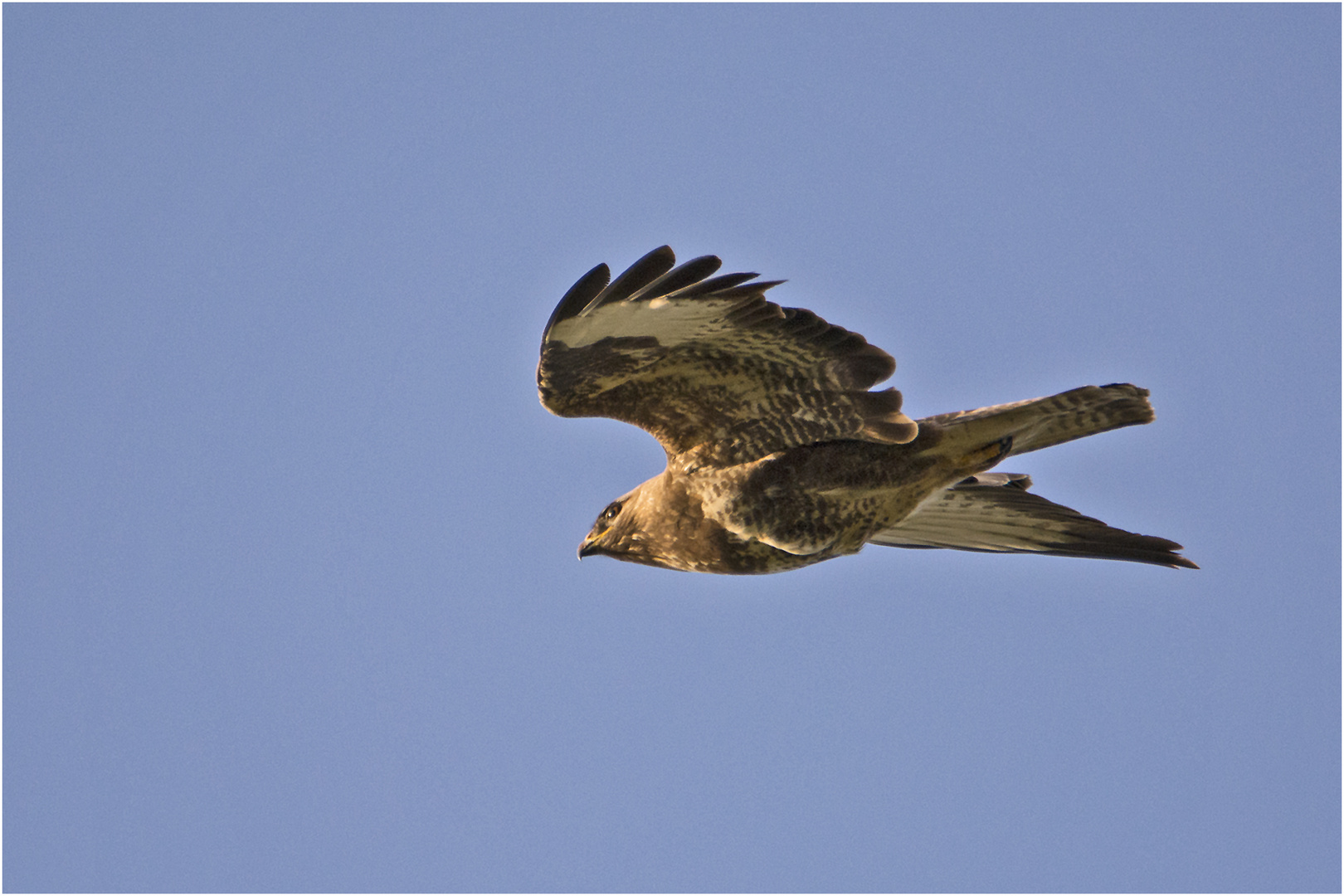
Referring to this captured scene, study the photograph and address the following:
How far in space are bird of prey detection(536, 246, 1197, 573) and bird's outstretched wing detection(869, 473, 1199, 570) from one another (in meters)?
0.02

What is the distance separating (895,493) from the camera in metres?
7.60

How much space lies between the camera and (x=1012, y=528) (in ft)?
27.8

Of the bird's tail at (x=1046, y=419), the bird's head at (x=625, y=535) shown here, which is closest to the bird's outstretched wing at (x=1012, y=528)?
the bird's tail at (x=1046, y=419)

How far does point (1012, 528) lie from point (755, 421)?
78.7 inches

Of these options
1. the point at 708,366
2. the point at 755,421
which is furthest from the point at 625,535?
the point at 708,366

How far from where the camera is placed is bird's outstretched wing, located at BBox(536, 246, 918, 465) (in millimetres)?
6703

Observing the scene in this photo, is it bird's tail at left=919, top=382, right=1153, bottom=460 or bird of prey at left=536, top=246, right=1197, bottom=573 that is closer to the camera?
bird of prey at left=536, top=246, right=1197, bottom=573

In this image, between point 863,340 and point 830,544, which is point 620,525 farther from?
point 863,340

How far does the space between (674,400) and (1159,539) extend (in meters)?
2.94

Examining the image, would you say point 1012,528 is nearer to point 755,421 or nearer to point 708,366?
point 755,421

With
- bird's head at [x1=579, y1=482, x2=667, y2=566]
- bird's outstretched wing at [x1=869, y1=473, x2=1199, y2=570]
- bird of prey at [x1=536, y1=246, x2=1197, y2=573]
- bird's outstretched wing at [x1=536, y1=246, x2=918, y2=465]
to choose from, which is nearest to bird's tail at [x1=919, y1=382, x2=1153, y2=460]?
bird of prey at [x1=536, y1=246, x2=1197, y2=573]

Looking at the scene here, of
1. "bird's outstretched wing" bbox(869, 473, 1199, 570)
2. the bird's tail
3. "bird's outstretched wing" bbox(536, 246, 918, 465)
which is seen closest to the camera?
"bird's outstretched wing" bbox(536, 246, 918, 465)

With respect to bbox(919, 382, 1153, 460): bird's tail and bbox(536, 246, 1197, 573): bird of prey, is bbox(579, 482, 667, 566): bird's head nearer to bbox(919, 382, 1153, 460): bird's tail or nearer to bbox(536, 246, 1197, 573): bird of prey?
bbox(536, 246, 1197, 573): bird of prey

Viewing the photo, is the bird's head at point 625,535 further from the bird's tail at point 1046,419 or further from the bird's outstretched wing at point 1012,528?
the bird's tail at point 1046,419
